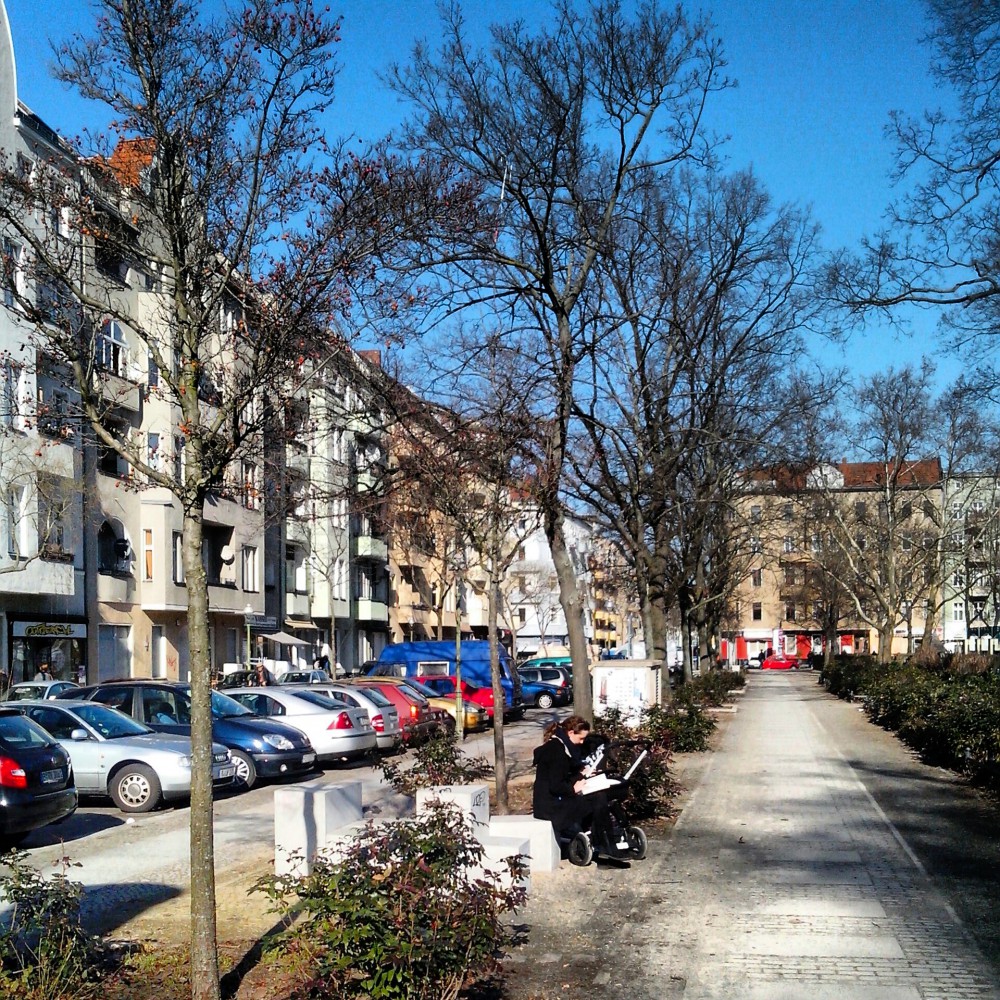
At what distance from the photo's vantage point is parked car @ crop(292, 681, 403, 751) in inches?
918

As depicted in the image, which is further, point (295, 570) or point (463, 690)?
point (295, 570)

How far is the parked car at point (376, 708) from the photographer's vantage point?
23.3 meters

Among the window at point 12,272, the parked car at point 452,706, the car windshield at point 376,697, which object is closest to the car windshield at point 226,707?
the car windshield at point 376,697

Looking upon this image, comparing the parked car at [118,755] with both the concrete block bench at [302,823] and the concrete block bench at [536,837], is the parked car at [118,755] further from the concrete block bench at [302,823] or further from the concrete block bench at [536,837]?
the concrete block bench at [536,837]

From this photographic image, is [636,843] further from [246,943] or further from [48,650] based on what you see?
[48,650]

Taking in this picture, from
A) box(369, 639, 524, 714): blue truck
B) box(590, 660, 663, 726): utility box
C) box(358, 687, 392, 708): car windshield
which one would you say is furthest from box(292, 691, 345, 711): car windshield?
box(369, 639, 524, 714): blue truck

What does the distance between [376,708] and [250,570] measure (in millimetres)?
24817

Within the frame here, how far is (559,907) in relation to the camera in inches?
369

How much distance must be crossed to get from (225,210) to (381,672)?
32944 mm

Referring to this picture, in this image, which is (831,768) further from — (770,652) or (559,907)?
(770,652)

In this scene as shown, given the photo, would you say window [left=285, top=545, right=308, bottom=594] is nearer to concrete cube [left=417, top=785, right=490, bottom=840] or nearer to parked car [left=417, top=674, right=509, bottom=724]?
parked car [left=417, top=674, right=509, bottom=724]

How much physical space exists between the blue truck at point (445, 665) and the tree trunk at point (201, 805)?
97.9 feet

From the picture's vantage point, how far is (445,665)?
1489 inches

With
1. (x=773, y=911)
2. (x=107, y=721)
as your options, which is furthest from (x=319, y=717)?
(x=773, y=911)
